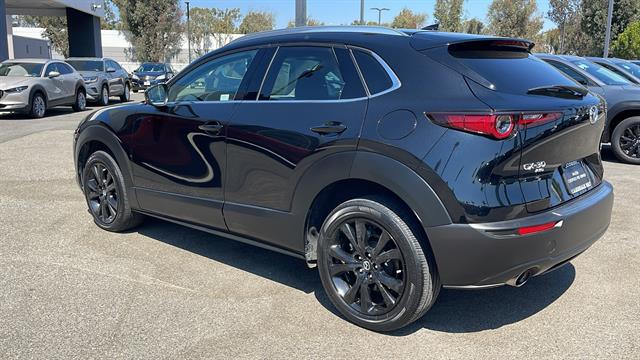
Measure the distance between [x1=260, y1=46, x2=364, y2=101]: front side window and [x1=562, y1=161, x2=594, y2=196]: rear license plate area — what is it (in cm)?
132

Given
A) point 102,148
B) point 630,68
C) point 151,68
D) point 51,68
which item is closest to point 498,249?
point 102,148

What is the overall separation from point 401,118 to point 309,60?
3.07ft

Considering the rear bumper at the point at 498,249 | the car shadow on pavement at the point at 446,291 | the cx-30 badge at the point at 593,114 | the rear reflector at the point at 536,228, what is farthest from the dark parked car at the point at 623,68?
the rear reflector at the point at 536,228

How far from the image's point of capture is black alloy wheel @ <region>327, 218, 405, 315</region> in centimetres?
337

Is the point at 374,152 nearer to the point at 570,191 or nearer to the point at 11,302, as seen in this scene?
the point at 570,191

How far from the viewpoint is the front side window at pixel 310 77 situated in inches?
141

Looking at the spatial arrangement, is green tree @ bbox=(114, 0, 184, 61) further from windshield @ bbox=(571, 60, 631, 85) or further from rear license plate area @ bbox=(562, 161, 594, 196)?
rear license plate area @ bbox=(562, 161, 594, 196)

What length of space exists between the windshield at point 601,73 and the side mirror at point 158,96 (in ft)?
25.2

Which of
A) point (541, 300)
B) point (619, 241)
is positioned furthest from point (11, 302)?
point (619, 241)

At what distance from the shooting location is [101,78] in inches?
760

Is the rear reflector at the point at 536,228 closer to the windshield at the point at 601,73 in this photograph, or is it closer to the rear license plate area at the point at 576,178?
the rear license plate area at the point at 576,178

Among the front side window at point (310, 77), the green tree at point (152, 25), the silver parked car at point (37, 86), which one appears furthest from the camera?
the green tree at point (152, 25)

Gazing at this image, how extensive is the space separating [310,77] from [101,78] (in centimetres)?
1734

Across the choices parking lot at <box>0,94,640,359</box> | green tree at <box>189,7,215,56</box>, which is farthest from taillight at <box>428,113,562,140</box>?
green tree at <box>189,7,215,56</box>
